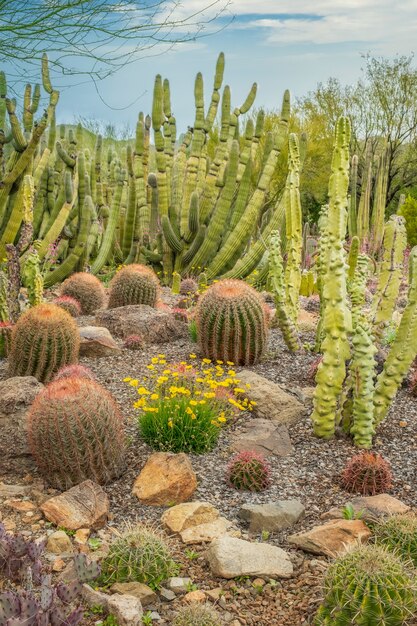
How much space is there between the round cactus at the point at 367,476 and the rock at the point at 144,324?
377 centimetres

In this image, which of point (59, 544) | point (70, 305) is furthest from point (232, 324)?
point (59, 544)

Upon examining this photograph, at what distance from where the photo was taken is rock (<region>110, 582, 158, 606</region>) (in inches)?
151

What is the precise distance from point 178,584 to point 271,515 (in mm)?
869

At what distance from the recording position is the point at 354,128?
33594mm

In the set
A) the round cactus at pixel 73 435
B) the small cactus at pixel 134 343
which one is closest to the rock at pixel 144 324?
the small cactus at pixel 134 343

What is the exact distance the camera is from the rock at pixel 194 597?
389 centimetres

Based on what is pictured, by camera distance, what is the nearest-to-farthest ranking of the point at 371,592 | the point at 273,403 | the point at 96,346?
1. the point at 371,592
2. the point at 273,403
3. the point at 96,346

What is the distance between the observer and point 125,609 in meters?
3.59

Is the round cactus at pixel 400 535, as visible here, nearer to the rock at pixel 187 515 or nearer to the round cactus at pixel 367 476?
the round cactus at pixel 367 476

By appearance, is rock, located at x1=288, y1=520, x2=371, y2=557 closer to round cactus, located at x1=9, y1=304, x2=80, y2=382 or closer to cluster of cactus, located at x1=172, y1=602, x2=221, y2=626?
cluster of cactus, located at x1=172, y1=602, x2=221, y2=626

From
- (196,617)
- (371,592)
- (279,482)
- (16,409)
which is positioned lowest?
(279,482)

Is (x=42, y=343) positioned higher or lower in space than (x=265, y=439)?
higher

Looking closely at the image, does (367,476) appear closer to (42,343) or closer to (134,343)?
(42,343)

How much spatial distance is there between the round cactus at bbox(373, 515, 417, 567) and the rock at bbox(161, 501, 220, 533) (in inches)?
40.4
